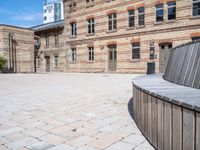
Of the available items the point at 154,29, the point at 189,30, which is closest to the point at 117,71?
the point at 154,29

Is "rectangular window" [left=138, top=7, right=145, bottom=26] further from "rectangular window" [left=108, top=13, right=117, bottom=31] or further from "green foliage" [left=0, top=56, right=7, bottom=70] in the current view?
"green foliage" [left=0, top=56, right=7, bottom=70]

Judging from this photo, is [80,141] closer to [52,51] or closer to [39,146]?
[39,146]

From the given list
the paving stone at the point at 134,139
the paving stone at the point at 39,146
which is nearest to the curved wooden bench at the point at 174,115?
the paving stone at the point at 134,139

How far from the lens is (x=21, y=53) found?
100ft

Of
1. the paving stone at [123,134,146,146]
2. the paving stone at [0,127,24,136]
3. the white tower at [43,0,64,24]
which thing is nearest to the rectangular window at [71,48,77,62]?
the paving stone at [0,127,24,136]

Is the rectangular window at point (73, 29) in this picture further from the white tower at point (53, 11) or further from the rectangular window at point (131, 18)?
the white tower at point (53, 11)

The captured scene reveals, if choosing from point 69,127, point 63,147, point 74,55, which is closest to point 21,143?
point 63,147

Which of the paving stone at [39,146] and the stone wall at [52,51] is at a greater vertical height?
the stone wall at [52,51]

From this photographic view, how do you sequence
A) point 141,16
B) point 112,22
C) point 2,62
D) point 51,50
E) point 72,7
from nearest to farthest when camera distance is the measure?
point 141,16 < point 112,22 < point 72,7 < point 2,62 < point 51,50

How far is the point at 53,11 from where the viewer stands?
271ft

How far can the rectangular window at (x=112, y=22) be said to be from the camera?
2211 centimetres

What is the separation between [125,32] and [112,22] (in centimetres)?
211

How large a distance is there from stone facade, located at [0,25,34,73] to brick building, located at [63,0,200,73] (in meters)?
6.89

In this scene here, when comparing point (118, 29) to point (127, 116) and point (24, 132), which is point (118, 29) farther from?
point (24, 132)
